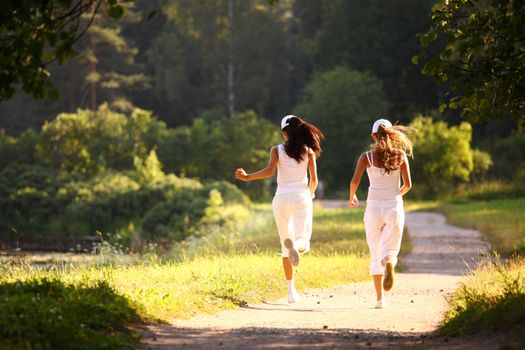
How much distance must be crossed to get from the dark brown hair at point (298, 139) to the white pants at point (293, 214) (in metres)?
0.47

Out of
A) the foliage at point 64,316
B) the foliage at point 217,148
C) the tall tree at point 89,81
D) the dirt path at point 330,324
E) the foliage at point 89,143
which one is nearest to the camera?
the foliage at point 64,316

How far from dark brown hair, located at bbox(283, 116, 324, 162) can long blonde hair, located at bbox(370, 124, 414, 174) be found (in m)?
0.83

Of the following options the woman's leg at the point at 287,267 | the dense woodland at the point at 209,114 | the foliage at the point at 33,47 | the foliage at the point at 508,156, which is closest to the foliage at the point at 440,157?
the dense woodland at the point at 209,114

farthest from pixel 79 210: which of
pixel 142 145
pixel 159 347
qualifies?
pixel 159 347

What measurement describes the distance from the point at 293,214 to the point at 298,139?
3.00 feet

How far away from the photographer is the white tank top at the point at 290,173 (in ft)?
39.7

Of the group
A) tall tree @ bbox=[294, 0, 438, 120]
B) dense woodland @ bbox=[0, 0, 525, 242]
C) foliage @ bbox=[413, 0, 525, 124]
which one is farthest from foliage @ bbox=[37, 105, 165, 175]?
foliage @ bbox=[413, 0, 525, 124]

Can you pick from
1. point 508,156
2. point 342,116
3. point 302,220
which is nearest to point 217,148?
point 342,116

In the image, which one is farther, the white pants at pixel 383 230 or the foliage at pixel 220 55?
the foliage at pixel 220 55

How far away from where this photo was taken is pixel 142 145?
49.1 metres

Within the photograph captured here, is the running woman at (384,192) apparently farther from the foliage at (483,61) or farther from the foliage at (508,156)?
the foliage at (508,156)

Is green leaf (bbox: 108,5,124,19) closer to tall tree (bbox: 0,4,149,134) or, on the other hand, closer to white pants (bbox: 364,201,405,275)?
white pants (bbox: 364,201,405,275)

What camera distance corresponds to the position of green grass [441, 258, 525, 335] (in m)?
9.42

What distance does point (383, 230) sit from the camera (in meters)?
11.7
